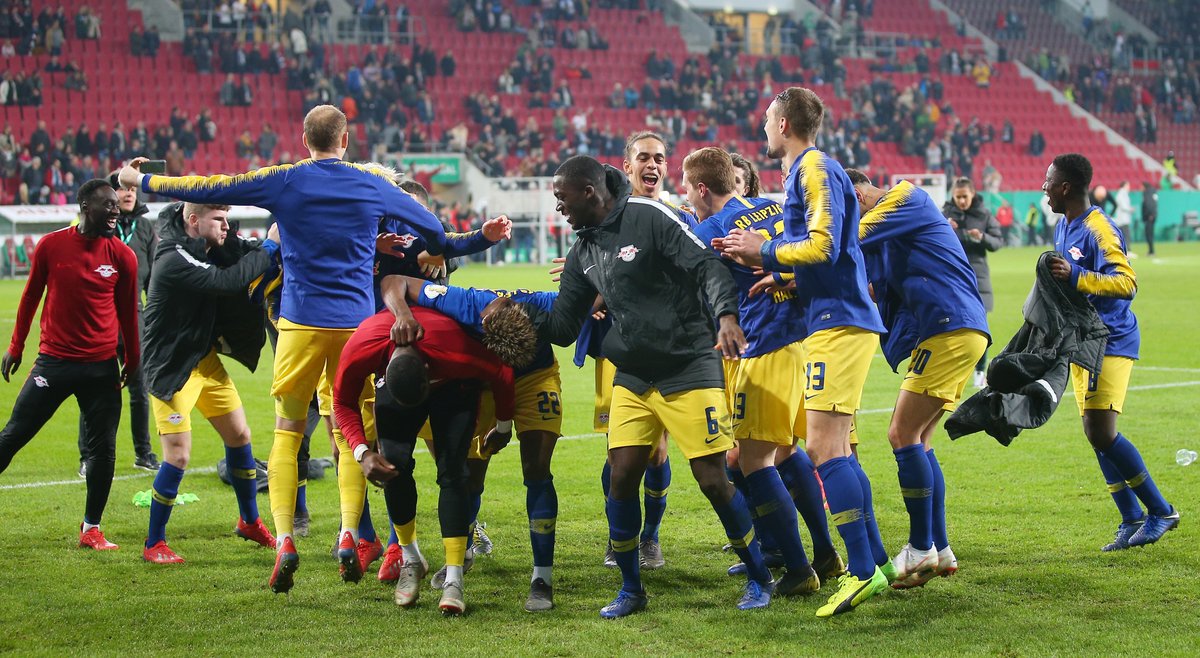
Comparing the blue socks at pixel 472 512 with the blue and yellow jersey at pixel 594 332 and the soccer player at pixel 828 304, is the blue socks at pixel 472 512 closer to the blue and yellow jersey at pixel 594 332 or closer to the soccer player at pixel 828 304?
the blue and yellow jersey at pixel 594 332

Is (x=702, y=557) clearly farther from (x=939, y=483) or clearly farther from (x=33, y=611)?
(x=33, y=611)

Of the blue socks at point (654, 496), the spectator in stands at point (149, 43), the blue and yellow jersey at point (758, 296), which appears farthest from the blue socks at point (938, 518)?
the spectator in stands at point (149, 43)

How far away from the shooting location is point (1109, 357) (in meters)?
6.70

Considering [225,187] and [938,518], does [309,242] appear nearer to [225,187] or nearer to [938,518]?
[225,187]

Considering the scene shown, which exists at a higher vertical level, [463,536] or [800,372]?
[800,372]

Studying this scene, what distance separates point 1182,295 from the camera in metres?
22.0

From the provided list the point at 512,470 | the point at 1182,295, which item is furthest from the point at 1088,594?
Result: the point at 1182,295

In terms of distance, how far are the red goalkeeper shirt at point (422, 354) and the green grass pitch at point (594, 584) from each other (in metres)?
0.89

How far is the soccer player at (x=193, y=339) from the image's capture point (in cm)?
669

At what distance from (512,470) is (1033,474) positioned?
351 centimetres

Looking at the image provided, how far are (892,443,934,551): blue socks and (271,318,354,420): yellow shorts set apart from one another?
8.67 ft

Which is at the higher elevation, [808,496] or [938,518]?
[808,496]

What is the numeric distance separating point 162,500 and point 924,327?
3943 mm

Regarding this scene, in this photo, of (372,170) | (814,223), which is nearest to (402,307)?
(372,170)
